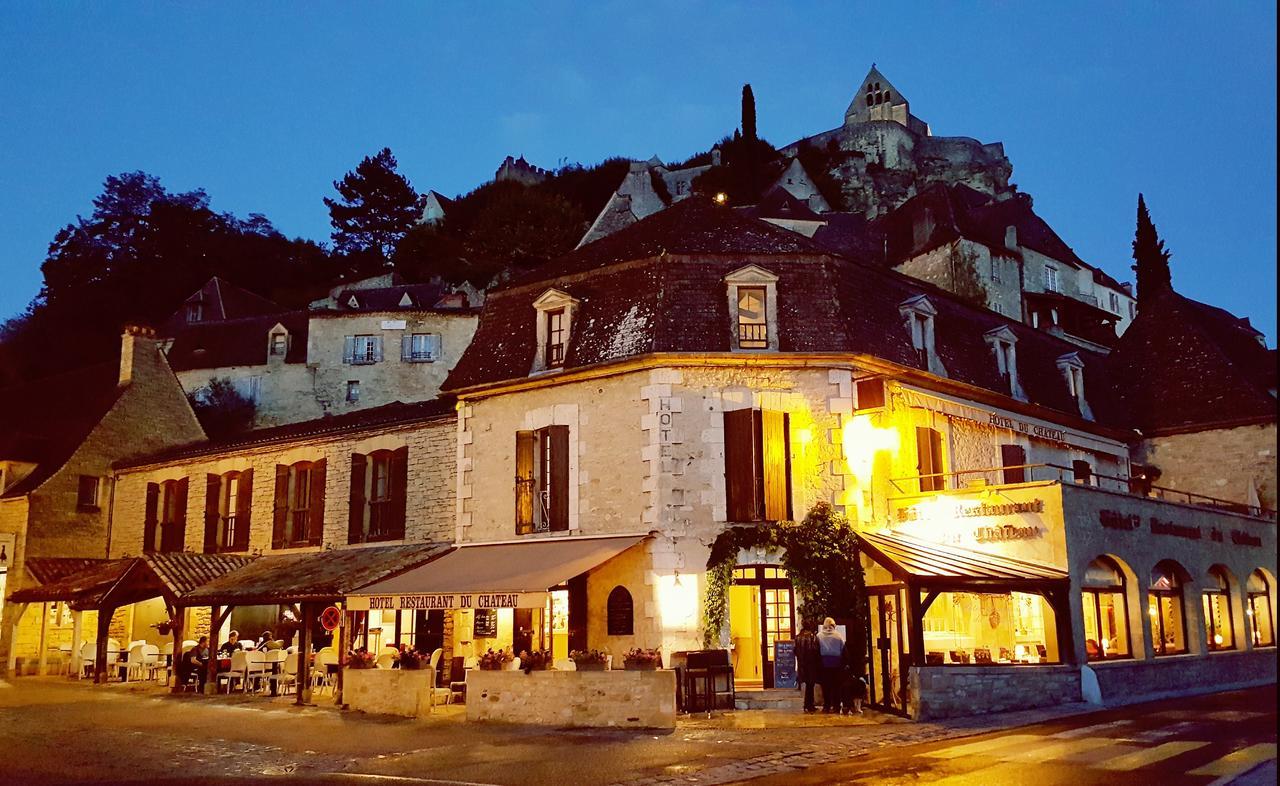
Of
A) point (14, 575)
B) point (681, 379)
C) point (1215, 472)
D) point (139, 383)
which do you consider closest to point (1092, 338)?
point (1215, 472)

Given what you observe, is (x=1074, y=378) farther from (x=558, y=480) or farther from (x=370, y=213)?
(x=370, y=213)

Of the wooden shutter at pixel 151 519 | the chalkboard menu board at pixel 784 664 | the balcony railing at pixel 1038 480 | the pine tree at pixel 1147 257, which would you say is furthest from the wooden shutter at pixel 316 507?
the pine tree at pixel 1147 257

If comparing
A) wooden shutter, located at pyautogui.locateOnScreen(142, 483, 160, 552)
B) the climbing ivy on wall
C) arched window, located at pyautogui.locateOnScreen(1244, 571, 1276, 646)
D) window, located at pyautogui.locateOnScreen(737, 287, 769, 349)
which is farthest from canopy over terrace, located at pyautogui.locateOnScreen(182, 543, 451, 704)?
arched window, located at pyautogui.locateOnScreen(1244, 571, 1276, 646)

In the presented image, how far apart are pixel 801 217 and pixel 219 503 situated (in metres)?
36.1

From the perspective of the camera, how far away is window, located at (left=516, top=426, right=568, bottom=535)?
19656mm

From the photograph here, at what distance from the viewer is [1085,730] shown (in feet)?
43.6

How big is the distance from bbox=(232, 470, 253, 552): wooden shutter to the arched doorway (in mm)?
12990

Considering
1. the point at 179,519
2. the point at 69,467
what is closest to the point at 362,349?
the point at 69,467

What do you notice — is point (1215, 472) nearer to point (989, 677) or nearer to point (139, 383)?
point (989, 677)

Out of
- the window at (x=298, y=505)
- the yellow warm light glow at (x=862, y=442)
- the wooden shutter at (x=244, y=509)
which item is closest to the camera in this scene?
the yellow warm light glow at (x=862, y=442)

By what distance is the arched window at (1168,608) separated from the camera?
2141cm

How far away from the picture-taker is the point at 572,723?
15000mm

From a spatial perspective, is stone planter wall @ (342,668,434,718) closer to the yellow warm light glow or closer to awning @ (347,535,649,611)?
awning @ (347,535,649,611)

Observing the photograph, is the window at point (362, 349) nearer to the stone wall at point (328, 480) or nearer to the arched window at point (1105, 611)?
the stone wall at point (328, 480)
